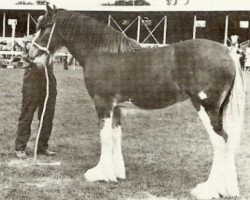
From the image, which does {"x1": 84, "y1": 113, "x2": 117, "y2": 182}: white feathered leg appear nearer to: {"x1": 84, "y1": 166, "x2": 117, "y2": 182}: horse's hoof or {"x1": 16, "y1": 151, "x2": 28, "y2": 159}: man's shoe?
{"x1": 84, "y1": 166, "x2": 117, "y2": 182}: horse's hoof

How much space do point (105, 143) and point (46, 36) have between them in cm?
185

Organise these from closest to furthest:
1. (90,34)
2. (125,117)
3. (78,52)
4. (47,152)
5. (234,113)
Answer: (234,113) → (90,34) → (78,52) → (125,117) → (47,152)

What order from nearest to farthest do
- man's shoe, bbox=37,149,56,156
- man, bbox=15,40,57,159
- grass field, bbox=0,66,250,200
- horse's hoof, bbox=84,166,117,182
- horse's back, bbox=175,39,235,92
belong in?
1. horse's back, bbox=175,39,235,92
2. grass field, bbox=0,66,250,200
3. horse's hoof, bbox=84,166,117,182
4. man, bbox=15,40,57,159
5. man's shoe, bbox=37,149,56,156

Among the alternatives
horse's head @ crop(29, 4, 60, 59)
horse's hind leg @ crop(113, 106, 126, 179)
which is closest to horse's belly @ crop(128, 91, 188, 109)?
horse's hind leg @ crop(113, 106, 126, 179)

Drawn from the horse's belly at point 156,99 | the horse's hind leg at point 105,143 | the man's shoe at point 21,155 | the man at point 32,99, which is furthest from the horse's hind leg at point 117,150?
the man's shoe at point 21,155

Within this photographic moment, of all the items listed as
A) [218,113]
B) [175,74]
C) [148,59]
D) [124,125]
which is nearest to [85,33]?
[148,59]

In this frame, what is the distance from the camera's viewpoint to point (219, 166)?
19.1ft

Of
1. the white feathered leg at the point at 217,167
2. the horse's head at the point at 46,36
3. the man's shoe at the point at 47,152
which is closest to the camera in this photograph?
the white feathered leg at the point at 217,167

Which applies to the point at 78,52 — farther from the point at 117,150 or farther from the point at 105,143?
the point at 117,150

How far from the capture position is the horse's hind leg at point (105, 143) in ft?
20.9

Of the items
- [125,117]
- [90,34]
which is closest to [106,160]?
[125,117]

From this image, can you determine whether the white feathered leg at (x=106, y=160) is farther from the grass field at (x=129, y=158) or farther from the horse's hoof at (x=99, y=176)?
the grass field at (x=129, y=158)

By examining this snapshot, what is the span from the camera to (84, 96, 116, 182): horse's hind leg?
6.36 metres

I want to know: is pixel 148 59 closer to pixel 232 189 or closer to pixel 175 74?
pixel 175 74
